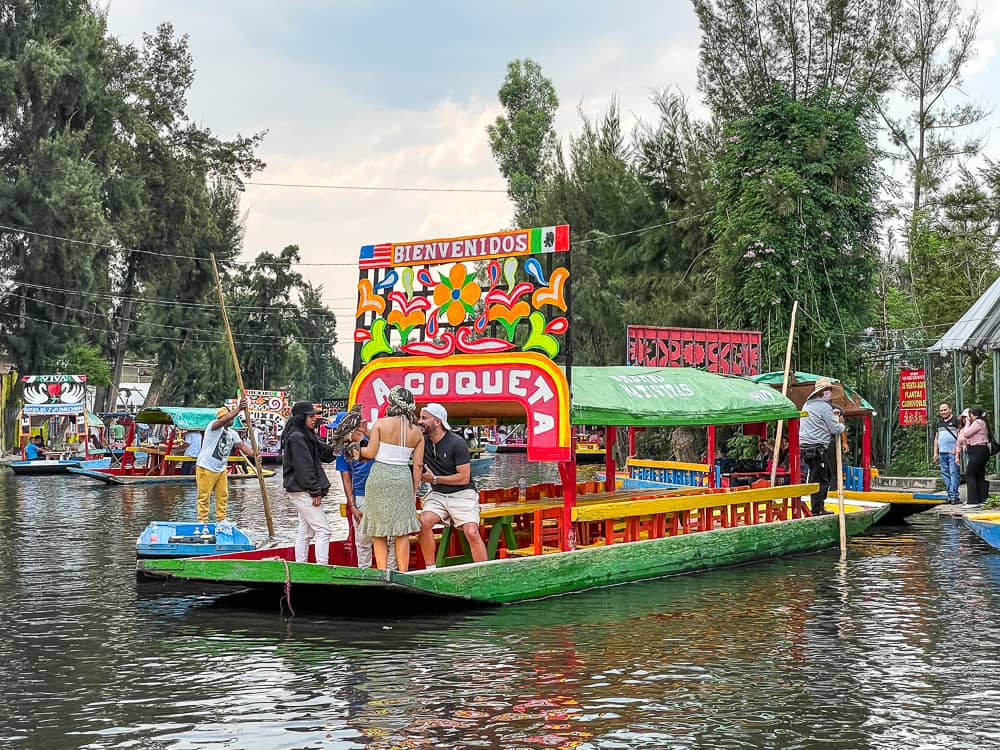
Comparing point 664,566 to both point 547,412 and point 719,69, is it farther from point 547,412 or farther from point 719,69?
point 719,69

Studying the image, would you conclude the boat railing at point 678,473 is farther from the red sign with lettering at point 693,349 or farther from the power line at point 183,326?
the power line at point 183,326

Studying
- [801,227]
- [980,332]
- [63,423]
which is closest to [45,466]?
[63,423]

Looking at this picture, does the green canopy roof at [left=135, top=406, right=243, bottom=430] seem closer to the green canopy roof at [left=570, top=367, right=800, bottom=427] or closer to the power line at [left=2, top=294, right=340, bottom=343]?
the green canopy roof at [left=570, top=367, right=800, bottom=427]

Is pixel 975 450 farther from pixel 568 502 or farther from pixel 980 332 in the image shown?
pixel 568 502

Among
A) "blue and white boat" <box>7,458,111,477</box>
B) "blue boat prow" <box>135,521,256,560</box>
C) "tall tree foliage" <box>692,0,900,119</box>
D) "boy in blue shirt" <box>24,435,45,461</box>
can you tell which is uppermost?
"tall tree foliage" <box>692,0,900,119</box>

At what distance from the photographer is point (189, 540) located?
1270cm

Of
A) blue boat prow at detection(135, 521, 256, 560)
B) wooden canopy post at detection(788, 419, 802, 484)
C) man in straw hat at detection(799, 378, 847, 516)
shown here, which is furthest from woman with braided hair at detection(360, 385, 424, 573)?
man in straw hat at detection(799, 378, 847, 516)

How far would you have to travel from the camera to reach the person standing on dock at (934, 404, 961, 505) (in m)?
20.0

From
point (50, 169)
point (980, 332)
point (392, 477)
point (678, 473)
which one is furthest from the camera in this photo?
point (50, 169)

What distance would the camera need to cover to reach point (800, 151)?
91.8ft

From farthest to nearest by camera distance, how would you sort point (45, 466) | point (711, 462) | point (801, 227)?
point (45, 466)
point (801, 227)
point (711, 462)

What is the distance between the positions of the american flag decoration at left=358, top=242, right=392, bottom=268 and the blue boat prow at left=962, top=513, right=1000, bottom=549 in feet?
→ 27.0

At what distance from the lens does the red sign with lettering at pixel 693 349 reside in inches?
669

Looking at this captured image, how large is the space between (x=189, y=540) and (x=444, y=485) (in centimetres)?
362
